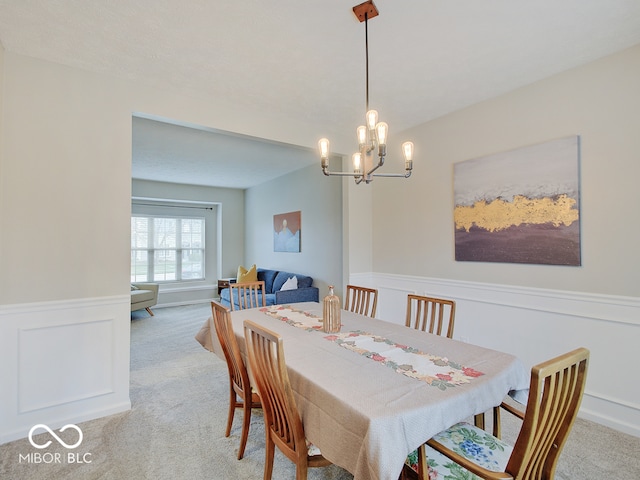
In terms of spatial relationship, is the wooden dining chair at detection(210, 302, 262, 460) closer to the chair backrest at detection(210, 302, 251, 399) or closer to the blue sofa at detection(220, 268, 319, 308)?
the chair backrest at detection(210, 302, 251, 399)

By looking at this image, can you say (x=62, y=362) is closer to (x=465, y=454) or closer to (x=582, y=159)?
(x=465, y=454)

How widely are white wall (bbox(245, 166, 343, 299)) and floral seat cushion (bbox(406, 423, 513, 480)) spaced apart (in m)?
3.16

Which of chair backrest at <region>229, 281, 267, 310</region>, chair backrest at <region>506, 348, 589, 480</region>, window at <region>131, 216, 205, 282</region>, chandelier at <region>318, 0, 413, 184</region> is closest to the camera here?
chair backrest at <region>506, 348, 589, 480</region>

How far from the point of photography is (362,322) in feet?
7.68

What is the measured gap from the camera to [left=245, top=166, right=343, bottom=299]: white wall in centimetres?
484

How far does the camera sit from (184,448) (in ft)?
6.78

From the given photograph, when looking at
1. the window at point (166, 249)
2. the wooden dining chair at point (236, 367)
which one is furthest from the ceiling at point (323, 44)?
the window at point (166, 249)

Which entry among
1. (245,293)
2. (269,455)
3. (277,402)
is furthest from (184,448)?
(245,293)

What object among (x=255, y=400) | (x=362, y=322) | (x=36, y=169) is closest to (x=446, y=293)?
(x=362, y=322)

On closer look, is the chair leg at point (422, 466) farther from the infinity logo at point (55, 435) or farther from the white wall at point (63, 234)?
the white wall at point (63, 234)

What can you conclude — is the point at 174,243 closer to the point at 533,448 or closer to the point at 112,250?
the point at 112,250

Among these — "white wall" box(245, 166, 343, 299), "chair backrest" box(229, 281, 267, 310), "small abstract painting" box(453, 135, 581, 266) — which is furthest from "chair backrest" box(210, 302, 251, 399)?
"white wall" box(245, 166, 343, 299)

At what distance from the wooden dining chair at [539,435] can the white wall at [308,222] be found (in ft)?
10.8

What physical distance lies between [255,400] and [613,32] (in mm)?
3322
